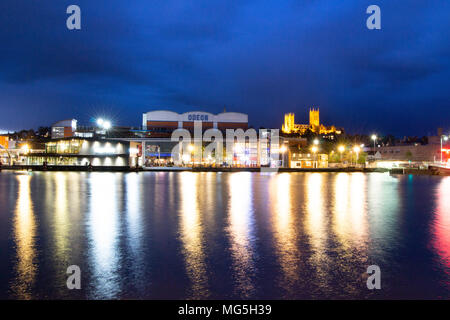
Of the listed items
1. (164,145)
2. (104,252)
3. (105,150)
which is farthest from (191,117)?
(104,252)

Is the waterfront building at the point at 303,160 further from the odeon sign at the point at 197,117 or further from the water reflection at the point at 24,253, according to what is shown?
the water reflection at the point at 24,253

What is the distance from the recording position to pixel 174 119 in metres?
109

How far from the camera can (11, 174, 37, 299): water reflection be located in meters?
6.74

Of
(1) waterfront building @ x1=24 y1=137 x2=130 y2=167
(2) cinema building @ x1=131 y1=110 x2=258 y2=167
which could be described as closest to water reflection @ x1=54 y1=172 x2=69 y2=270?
(1) waterfront building @ x1=24 y1=137 x2=130 y2=167

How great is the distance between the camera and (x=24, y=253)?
359 inches

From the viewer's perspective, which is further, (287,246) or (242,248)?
(287,246)

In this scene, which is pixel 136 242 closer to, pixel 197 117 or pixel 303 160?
pixel 303 160

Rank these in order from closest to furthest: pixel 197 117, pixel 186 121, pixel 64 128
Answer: pixel 64 128 → pixel 197 117 → pixel 186 121

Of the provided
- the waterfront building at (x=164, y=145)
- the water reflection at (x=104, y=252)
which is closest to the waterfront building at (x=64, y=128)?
the waterfront building at (x=164, y=145)

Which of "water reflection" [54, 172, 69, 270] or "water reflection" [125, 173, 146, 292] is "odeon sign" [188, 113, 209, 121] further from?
"water reflection" [125, 173, 146, 292]

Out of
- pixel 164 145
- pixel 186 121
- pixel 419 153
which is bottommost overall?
pixel 419 153

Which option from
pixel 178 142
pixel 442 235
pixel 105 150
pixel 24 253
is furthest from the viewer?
pixel 178 142

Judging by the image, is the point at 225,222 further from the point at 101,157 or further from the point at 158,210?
the point at 101,157
